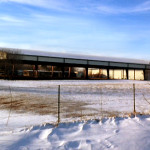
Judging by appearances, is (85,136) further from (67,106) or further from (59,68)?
(59,68)

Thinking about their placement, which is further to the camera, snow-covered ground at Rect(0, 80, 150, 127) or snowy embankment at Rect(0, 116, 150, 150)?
snow-covered ground at Rect(0, 80, 150, 127)

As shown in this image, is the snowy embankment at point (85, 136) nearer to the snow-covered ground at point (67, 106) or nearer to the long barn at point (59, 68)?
the snow-covered ground at point (67, 106)

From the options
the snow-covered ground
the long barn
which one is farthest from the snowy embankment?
the long barn

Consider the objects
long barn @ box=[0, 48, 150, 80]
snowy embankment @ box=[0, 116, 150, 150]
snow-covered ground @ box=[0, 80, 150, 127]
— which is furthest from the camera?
long barn @ box=[0, 48, 150, 80]

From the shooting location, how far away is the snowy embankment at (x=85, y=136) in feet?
19.2

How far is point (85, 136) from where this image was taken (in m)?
6.75

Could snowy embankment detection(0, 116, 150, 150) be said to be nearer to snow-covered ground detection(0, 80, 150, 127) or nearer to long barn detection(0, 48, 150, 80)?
snow-covered ground detection(0, 80, 150, 127)

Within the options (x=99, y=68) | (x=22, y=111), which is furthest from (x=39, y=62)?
(x=22, y=111)

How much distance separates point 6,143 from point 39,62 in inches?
1485

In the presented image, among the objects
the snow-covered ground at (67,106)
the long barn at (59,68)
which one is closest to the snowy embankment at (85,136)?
the snow-covered ground at (67,106)

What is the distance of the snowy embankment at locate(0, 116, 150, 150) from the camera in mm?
5867

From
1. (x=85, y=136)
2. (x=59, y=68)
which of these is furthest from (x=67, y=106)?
(x=59, y=68)

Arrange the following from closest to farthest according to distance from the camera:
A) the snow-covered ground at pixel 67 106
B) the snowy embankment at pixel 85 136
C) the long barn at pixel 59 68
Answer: the snowy embankment at pixel 85 136
the snow-covered ground at pixel 67 106
the long barn at pixel 59 68

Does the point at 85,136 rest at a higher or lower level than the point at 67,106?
lower
